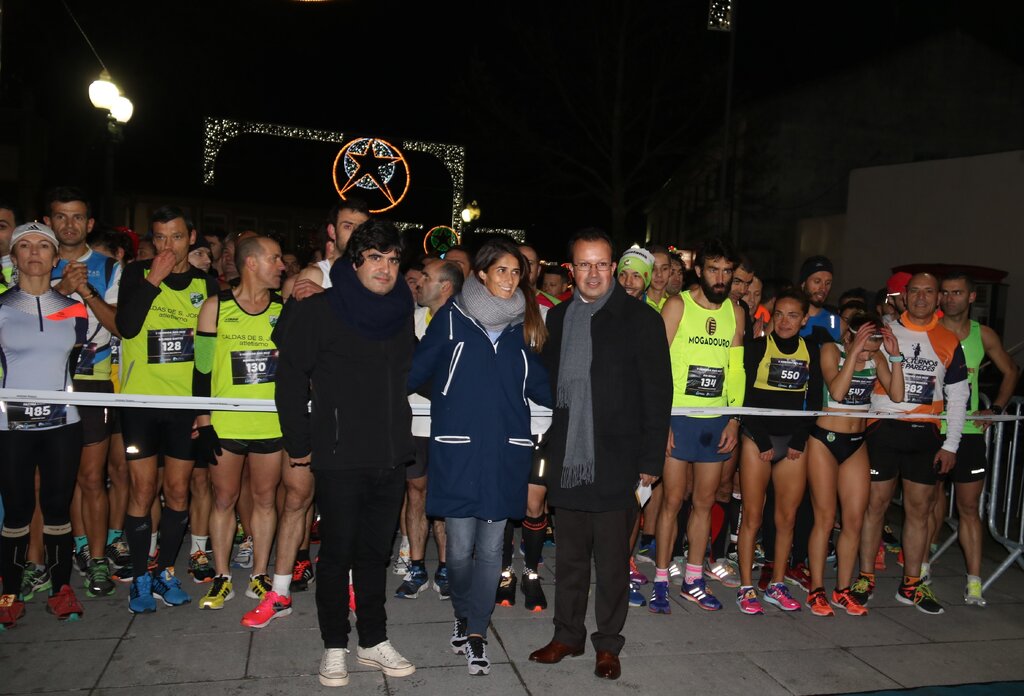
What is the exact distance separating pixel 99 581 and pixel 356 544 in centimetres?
205

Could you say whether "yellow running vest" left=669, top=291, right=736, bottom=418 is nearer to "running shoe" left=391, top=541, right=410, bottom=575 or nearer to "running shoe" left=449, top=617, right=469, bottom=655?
"running shoe" left=449, top=617, right=469, bottom=655

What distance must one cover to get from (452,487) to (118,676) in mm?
1817

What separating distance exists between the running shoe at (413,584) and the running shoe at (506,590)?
0.52m

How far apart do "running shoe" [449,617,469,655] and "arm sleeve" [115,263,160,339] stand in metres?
2.54

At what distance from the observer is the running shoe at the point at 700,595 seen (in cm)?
516

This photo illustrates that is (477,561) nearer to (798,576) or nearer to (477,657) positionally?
(477,657)

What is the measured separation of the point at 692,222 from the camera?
109ft

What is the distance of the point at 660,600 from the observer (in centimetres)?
507

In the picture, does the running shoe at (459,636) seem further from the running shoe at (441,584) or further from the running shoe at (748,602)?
the running shoe at (748,602)

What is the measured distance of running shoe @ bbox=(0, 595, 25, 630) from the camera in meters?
4.36

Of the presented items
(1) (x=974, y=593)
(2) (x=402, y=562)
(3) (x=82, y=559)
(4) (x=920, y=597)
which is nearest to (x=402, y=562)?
(2) (x=402, y=562)

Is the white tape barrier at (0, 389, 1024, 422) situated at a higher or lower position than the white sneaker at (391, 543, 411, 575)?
higher

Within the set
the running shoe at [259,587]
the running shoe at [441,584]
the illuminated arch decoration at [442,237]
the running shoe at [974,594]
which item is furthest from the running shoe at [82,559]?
the illuminated arch decoration at [442,237]

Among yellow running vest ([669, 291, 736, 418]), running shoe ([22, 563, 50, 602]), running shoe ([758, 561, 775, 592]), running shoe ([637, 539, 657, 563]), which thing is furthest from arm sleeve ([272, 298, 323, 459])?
running shoe ([758, 561, 775, 592])
